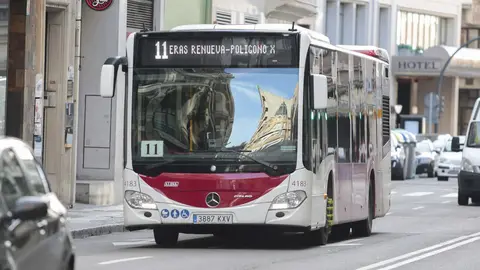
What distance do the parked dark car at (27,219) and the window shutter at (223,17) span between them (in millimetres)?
29927

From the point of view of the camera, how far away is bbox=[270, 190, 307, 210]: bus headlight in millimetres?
19172

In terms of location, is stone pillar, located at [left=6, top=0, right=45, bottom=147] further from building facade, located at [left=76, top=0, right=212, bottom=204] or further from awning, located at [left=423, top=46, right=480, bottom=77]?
awning, located at [left=423, top=46, right=480, bottom=77]

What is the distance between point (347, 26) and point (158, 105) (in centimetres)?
4492

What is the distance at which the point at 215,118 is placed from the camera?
1925 cm

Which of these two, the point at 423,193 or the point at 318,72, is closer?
the point at 318,72

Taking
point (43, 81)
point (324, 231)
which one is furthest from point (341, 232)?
point (43, 81)

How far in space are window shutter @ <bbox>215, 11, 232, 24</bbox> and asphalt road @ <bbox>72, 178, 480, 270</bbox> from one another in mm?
13200

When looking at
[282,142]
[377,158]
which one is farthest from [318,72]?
[377,158]

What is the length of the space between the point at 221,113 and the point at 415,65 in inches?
2161

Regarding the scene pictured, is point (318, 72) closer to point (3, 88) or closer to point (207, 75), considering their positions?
point (207, 75)

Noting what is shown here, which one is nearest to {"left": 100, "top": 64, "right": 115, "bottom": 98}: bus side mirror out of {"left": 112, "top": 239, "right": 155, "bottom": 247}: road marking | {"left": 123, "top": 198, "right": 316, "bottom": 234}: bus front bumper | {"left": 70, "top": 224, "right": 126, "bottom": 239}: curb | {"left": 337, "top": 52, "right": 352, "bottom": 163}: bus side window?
{"left": 123, "top": 198, "right": 316, "bottom": 234}: bus front bumper

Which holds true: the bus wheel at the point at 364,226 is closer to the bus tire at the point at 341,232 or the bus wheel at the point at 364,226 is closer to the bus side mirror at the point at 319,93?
the bus tire at the point at 341,232

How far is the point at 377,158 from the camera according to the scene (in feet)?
82.0

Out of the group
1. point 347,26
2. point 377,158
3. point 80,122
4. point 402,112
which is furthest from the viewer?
point 402,112
